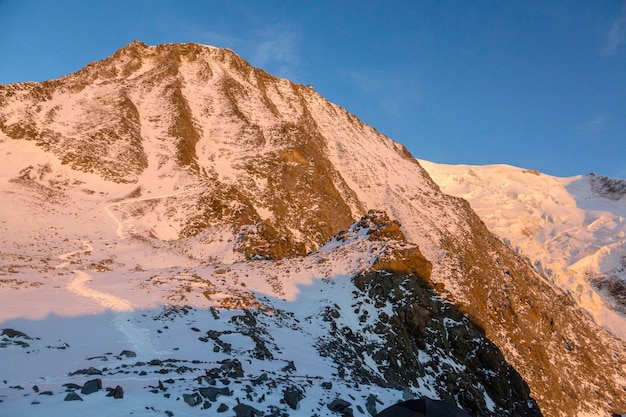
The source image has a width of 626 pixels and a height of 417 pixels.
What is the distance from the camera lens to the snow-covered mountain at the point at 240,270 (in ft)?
39.8

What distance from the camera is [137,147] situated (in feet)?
200

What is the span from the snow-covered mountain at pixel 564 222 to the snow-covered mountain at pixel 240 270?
55.9ft

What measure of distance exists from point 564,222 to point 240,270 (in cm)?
11047

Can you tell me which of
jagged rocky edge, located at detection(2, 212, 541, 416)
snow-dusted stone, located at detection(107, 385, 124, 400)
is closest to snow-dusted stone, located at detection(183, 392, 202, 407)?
jagged rocky edge, located at detection(2, 212, 541, 416)

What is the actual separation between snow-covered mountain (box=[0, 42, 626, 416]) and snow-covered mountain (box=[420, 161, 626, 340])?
1704 cm

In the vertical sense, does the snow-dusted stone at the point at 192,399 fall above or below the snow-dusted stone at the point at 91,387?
below

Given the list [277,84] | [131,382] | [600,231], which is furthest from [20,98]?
[600,231]

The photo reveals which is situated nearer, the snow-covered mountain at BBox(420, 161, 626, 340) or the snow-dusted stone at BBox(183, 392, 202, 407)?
the snow-dusted stone at BBox(183, 392, 202, 407)

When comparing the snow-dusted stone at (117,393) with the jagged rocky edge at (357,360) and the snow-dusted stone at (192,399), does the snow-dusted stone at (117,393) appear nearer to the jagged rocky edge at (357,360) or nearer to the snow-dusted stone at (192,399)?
the jagged rocky edge at (357,360)

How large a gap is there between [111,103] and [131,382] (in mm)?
69188

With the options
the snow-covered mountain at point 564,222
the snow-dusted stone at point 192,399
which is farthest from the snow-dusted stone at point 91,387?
the snow-covered mountain at point 564,222

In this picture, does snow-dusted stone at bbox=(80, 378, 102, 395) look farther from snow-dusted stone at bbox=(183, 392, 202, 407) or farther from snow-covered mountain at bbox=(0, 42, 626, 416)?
snow-dusted stone at bbox=(183, 392, 202, 407)

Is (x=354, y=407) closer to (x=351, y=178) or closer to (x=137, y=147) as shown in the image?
(x=137, y=147)

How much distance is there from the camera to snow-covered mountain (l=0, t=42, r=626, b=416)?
12141 millimetres
